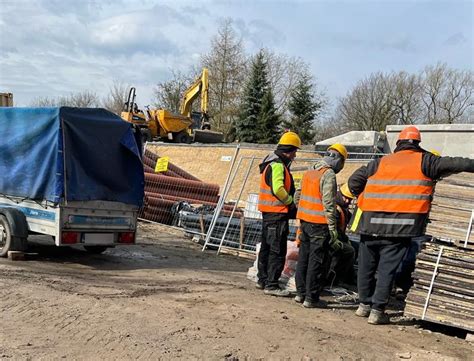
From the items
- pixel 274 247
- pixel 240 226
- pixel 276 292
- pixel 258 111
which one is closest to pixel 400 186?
pixel 274 247

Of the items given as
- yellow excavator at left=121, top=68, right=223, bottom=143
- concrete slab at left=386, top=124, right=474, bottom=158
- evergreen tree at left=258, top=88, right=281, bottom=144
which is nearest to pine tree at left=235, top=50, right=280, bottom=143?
evergreen tree at left=258, top=88, right=281, bottom=144

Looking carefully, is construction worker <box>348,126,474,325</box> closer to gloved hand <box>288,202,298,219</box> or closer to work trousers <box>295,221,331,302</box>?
work trousers <box>295,221,331,302</box>

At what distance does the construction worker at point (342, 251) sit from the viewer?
7.11m

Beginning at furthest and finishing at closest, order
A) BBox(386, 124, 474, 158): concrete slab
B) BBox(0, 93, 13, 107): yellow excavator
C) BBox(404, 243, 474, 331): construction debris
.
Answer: BBox(0, 93, 13, 107): yellow excavator < BBox(386, 124, 474, 158): concrete slab < BBox(404, 243, 474, 331): construction debris

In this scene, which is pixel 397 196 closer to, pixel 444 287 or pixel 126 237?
pixel 444 287

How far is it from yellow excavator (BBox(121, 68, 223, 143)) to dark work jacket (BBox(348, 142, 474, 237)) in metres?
24.2

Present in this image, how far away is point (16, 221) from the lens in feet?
26.9

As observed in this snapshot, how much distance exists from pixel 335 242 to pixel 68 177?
4.30 meters

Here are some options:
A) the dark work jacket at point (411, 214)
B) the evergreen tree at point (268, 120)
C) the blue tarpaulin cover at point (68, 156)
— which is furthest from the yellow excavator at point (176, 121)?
the dark work jacket at point (411, 214)

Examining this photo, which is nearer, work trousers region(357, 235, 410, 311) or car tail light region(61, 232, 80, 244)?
work trousers region(357, 235, 410, 311)

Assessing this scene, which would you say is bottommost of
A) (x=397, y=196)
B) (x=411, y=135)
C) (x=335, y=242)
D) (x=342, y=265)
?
(x=342, y=265)

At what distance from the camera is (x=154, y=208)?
14.0m

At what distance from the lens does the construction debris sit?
5367mm

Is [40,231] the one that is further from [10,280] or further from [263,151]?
[263,151]
